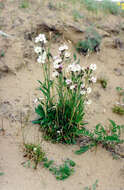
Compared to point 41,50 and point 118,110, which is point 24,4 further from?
point 118,110

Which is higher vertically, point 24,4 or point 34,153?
point 24,4

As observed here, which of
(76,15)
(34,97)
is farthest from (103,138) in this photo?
(76,15)

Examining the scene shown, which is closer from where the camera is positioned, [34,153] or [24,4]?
[34,153]

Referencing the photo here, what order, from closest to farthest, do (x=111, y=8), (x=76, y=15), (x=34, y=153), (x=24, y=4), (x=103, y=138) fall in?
(x=34, y=153)
(x=103, y=138)
(x=24, y=4)
(x=76, y=15)
(x=111, y=8)

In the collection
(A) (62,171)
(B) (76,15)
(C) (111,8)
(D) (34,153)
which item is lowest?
(A) (62,171)

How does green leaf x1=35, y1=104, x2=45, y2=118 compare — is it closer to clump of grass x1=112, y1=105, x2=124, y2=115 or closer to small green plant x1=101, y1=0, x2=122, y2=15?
clump of grass x1=112, y1=105, x2=124, y2=115

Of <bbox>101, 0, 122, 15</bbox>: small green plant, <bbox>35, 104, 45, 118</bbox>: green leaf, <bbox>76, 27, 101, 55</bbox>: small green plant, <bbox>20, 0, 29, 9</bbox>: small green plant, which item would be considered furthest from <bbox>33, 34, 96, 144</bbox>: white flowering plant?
<bbox>101, 0, 122, 15</bbox>: small green plant

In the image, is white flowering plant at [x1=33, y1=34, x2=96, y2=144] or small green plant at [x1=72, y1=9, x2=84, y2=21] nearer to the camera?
white flowering plant at [x1=33, y1=34, x2=96, y2=144]
